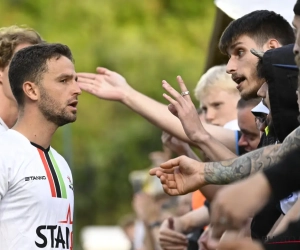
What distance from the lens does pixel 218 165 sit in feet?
15.4

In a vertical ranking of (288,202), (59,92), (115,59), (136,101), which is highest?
(115,59)

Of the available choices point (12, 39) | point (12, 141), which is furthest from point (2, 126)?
point (12, 39)

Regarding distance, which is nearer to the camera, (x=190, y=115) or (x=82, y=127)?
(x=190, y=115)

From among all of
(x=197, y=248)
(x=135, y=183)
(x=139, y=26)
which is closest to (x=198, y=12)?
(x=139, y=26)

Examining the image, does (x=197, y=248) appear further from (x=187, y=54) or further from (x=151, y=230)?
(x=187, y=54)

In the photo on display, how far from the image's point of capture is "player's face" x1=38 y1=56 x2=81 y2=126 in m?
5.59

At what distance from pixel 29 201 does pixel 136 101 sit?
1560mm

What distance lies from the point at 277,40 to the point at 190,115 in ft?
2.33

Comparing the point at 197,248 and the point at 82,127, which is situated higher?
the point at 82,127

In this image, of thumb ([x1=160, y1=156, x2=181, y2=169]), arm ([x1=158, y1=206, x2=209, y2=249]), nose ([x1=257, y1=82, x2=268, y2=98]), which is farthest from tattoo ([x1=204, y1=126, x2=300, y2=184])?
arm ([x1=158, y1=206, x2=209, y2=249])

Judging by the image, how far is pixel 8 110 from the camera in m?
5.95

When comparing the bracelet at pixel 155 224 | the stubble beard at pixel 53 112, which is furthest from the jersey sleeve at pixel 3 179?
the bracelet at pixel 155 224

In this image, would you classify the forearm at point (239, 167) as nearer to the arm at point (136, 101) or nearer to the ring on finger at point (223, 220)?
the ring on finger at point (223, 220)

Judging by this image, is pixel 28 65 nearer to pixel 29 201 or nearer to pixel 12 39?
pixel 12 39
